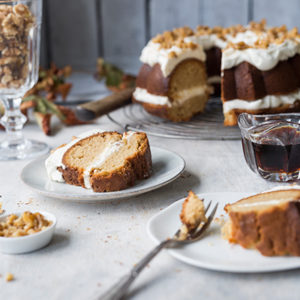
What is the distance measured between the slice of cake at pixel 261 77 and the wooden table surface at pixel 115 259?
2.02ft

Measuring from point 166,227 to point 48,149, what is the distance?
1.15 meters

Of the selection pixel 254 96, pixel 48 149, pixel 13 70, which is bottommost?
pixel 48 149

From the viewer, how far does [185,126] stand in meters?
2.62

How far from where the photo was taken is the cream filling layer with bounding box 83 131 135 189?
1659mm

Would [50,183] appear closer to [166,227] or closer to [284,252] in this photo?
[166,227]

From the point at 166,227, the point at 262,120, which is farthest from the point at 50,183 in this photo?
the point at 262,120

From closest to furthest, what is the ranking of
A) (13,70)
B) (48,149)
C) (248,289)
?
(248,289) → (13,70) → (48,149)

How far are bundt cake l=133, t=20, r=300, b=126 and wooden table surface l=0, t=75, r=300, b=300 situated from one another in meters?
0.64

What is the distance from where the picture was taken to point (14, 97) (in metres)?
2.27

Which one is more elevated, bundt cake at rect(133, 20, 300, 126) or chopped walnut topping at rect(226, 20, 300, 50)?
chopped walnut topping at rect(226, 20, 300, 50)

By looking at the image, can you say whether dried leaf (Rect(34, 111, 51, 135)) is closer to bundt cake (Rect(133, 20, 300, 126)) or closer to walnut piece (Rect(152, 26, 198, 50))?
bundt cake (Rect(133, 20, 300, 126))

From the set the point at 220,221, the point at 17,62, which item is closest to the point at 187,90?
the point at 17,62

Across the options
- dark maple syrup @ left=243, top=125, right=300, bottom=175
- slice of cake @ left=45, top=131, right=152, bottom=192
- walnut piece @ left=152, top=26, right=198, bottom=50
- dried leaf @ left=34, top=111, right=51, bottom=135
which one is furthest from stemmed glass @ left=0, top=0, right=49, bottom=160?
dark maple syrup @ left=243, top=125, right=300, bottom=175

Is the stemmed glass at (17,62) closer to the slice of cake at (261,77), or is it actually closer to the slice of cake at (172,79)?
the slice of cake at (172,79)
